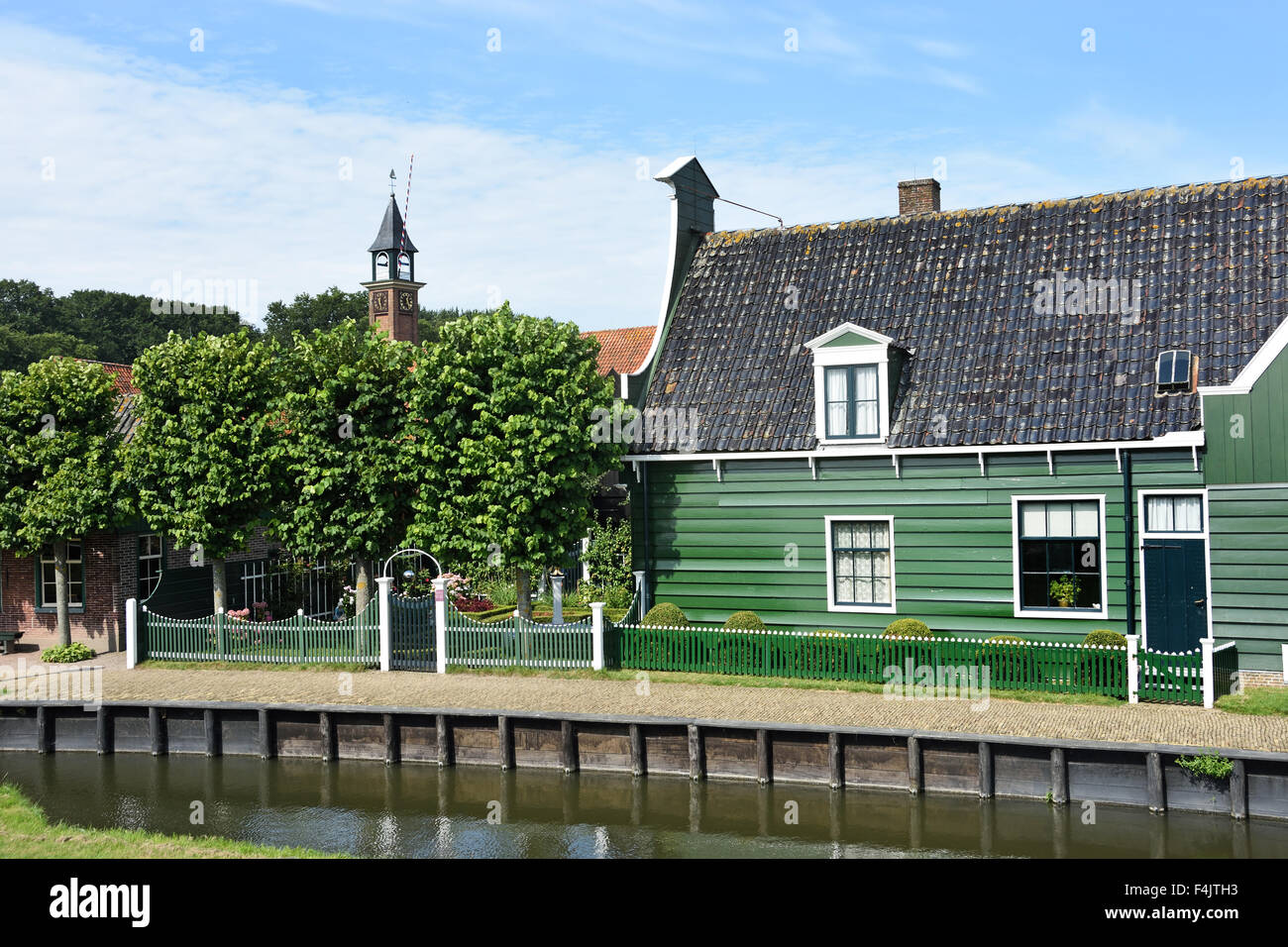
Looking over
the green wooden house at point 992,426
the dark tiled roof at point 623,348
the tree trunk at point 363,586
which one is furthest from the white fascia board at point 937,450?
the dark tiled roof at point 623,348

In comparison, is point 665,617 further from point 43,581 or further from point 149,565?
point 43,581

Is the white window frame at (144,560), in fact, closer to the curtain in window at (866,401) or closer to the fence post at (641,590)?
Result: the fence post at (641,590)

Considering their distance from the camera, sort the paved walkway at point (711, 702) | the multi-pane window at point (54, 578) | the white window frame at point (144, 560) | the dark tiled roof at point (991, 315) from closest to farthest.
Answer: the paved walkway at point (711, 702), the dark tiled roof at point (991, 315), the white window frame at point (144, 560), the multi-pane window at point (54, 578)

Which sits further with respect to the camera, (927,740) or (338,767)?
(338,767)

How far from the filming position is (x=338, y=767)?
1956cm

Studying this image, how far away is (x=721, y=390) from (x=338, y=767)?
10.6 meters

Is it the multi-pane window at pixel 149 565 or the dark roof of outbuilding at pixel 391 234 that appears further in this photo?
the dark roof of outbuilding at pixel 391 234

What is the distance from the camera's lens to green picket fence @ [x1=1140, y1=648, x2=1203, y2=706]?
1777 centimetres

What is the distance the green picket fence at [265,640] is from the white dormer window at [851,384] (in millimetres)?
9800

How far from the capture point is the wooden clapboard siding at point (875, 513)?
20.5m

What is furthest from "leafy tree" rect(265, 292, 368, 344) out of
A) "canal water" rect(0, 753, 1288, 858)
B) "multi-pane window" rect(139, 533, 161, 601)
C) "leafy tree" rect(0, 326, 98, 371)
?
"canal water" rect(0, 753, 1288, 858)

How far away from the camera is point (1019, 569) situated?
832 inches
